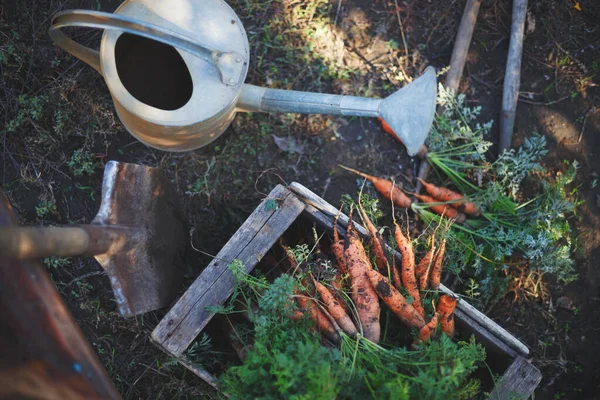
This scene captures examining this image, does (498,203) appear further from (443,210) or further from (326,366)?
(326,366)

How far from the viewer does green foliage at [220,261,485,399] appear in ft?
5.42

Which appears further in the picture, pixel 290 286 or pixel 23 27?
pixel 23 27

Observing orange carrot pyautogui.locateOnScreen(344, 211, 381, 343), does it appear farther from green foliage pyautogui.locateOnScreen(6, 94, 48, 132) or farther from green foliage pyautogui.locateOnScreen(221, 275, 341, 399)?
green foliage pyautogui.locateOnScreen(6, 94, 48, 132)

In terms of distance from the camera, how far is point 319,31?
2.94 metres

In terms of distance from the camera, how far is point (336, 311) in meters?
2.07

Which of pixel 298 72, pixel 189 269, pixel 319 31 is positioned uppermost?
pixel 319 31

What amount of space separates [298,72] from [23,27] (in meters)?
1.49

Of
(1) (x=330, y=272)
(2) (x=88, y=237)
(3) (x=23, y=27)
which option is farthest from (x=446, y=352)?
(3) (x=23, y=27)

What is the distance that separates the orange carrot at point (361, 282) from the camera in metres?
2.10

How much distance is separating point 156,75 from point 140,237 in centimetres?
76

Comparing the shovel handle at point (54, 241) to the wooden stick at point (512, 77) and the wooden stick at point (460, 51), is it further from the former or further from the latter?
the wooden stick at point (512, 77)

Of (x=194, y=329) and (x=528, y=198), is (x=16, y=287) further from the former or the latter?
(x=528, y=198)

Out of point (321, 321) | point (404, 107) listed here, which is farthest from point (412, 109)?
point (321, 321)

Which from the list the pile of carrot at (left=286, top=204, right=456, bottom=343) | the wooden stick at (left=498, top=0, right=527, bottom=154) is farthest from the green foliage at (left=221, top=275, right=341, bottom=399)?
the wooden stick at (left=498, top=0, right=527, bottom=154)
